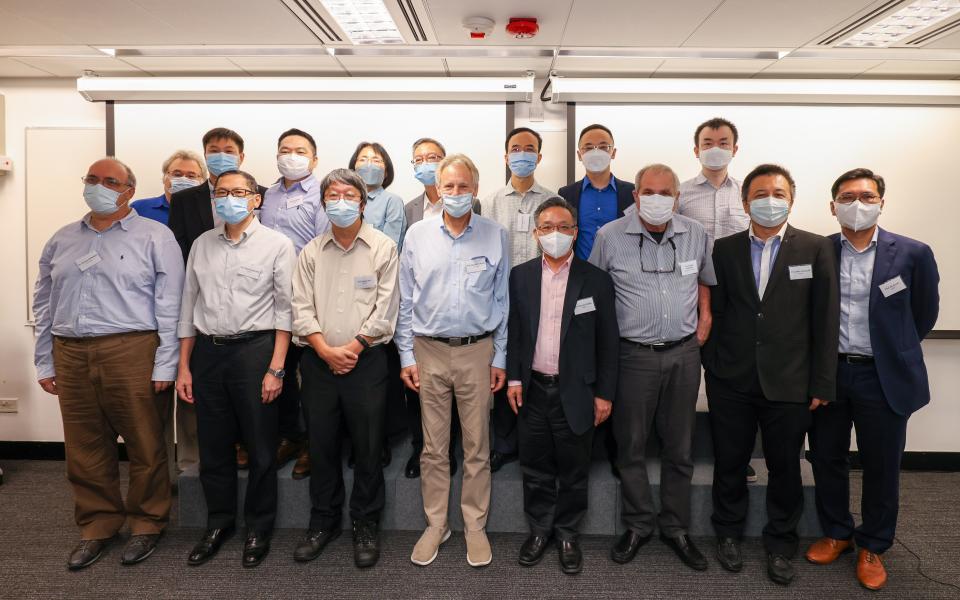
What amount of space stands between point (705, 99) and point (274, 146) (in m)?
3.24

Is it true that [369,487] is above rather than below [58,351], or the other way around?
below

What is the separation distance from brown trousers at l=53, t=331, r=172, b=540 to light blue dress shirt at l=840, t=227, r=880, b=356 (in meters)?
3.43

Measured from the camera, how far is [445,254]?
101 inches

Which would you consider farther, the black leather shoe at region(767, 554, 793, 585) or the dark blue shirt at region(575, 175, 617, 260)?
the dark blue shirt at region(575, 175, 617, 260)

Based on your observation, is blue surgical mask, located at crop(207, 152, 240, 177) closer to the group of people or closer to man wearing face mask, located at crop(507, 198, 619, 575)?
the group of people

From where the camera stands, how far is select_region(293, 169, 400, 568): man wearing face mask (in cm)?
249

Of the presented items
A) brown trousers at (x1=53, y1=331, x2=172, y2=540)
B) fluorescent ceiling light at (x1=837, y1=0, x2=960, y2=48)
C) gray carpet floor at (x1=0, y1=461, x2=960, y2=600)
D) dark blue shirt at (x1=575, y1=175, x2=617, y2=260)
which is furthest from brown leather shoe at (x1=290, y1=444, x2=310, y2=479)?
fluorescent ceiling light at (x1=837, y1=0, x2=960, y2=48)

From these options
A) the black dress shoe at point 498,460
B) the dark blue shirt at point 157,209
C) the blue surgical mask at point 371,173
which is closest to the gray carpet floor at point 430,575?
the black dress shoe at point 498,460

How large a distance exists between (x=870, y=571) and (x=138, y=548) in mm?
3593

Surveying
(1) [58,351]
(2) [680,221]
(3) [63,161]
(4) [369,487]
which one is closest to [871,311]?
(2) [680,221]

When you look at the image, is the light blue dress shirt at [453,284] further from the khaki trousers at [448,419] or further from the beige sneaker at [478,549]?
the beige sneaker at [478,549]

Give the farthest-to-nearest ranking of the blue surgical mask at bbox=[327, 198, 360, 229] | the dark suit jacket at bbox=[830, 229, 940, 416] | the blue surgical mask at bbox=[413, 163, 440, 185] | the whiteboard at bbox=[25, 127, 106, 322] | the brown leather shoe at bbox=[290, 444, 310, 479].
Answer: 1. the whiteboard at bbox=[25, 127, 106, 322]
2. the blue surgical mask at bbox=[413, 163, 440, 185]
3. the brown leather shoe at bbox=[290, 444, 310, 479]
4. the blue surgical mask at bbox=[327, 198, 360, 229]
5. the dark suit jacket at bbox=[830, 229, 940, 416]

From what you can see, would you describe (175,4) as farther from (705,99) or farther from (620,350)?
(705,99)

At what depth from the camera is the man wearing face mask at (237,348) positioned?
8.29 feet
